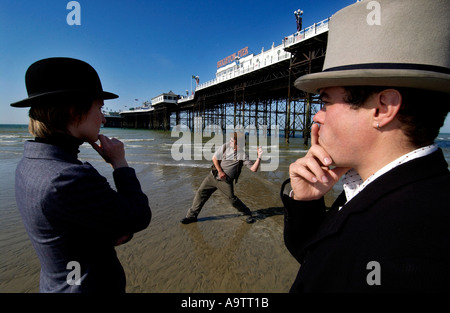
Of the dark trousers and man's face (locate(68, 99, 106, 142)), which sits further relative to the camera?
the dark trousers

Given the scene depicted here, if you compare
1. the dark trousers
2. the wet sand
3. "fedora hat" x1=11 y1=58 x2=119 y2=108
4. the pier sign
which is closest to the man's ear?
"fedora hat" x1=11 y1=58 x2=119 y2=108

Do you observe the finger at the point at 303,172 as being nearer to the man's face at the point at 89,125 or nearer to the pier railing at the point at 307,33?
the man's face at the point at 89,125

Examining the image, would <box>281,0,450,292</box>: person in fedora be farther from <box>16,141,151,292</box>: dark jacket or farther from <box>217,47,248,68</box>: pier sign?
<box>217,47,248,68</box>: pier sign

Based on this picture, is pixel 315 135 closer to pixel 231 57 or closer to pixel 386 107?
pixel 386 107

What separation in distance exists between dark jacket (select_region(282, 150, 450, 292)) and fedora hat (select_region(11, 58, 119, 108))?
1.61 metres

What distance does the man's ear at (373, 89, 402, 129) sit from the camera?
0.85m

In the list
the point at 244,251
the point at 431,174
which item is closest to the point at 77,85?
the point at 431,174

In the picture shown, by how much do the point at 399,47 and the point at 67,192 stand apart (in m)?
1.72

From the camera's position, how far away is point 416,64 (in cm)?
Answer: 83

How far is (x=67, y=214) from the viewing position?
3.70 ft

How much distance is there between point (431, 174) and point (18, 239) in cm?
566

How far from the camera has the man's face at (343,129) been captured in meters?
0.93

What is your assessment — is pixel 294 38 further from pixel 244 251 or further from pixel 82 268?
pixel 82 268

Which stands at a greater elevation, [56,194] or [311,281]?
[56,194]
